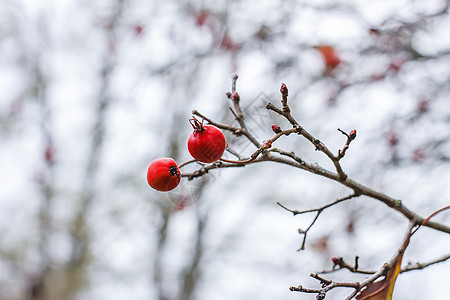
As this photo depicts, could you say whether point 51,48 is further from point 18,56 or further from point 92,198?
point 92,198

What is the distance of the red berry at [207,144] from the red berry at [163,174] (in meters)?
0.13

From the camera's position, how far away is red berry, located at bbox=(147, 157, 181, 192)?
1.17 meters

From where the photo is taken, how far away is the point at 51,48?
6.53 meters

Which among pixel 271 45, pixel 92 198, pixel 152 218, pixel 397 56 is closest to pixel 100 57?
pixel 92 198

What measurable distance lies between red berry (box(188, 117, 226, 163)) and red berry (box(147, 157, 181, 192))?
0.13m

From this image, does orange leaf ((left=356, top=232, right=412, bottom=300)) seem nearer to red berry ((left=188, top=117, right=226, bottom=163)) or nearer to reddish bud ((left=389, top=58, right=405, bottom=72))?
red berry ((left=188, top=117, right=226, bottom=163))

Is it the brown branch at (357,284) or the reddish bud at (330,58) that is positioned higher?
the reddish bud at (330,58)

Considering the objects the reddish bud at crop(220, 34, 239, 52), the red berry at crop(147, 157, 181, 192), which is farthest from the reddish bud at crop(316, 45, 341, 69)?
the red berry at crop(147, 157, 181, 192)

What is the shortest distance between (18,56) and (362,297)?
6.91 metres

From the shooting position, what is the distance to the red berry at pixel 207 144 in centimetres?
106

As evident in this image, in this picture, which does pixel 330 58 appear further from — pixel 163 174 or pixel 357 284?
pixel 357 284

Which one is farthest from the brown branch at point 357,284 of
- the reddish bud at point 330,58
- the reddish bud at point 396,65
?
the reddish bud at point 330,58

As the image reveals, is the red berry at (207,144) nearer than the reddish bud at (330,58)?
Yes

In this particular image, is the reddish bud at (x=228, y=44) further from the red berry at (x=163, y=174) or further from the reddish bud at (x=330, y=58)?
the red berry at (x=163, y=174)
